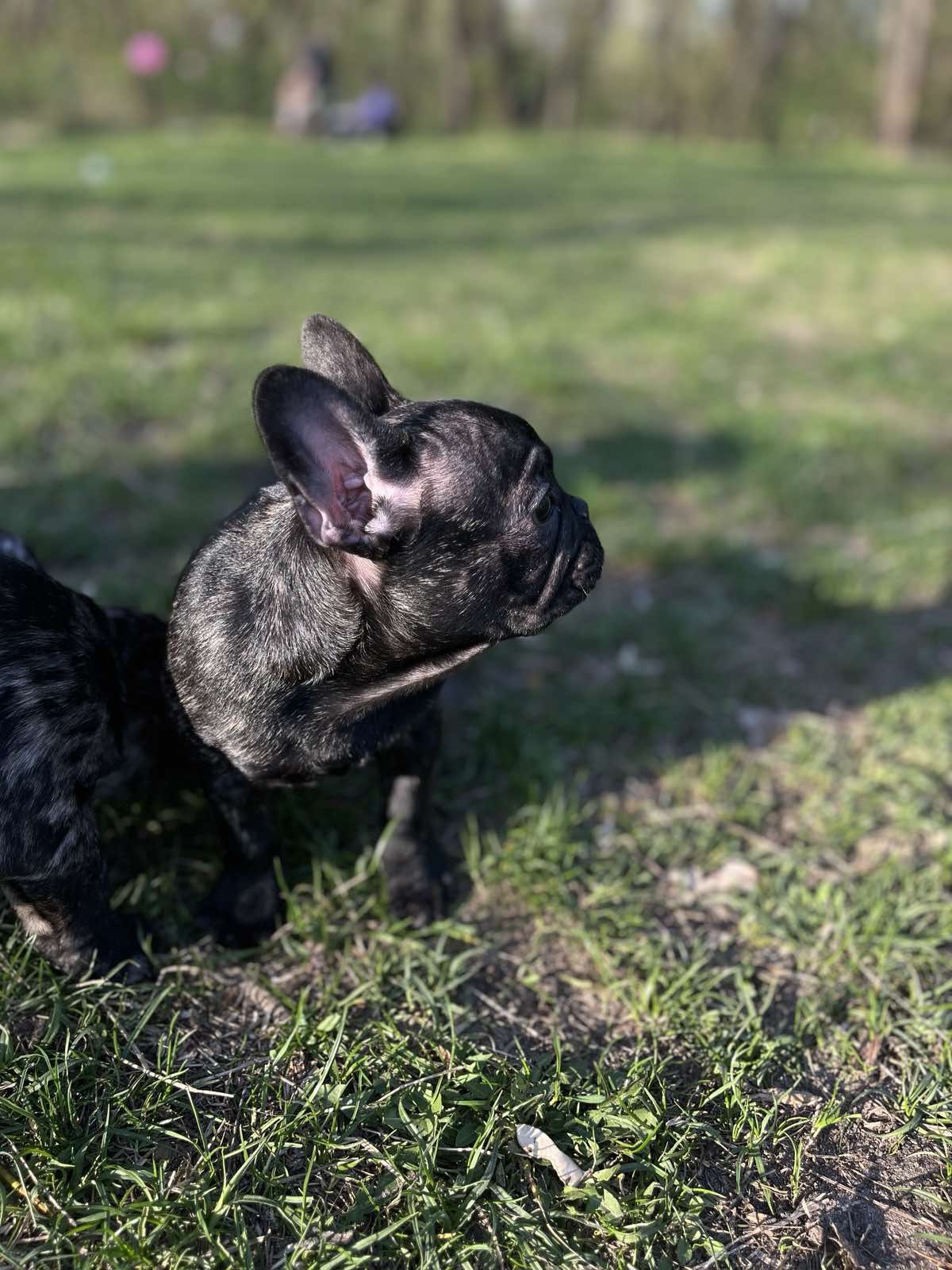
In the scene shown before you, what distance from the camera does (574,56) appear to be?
116 ft

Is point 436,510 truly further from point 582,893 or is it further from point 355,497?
point 582,893

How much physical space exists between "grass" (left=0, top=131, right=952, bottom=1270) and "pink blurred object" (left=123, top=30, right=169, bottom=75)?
85.1 feet

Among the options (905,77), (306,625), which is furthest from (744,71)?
(306,625)

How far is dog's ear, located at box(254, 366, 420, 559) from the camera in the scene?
7.06ft

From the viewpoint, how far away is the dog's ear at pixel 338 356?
2732 mm

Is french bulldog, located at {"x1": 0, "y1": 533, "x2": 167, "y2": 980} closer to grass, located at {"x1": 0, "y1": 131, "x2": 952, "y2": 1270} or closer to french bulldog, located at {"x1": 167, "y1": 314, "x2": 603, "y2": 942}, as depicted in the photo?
grass, located at {"x1": 0, "y1": 131, "x2": 952, "y2": 1270}

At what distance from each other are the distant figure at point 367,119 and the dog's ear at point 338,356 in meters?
27.8

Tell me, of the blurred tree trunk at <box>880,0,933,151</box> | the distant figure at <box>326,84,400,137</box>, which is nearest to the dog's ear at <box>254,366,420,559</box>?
the distant figure at <box>326,84,400,137</box>

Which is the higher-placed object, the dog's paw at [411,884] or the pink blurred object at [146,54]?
the pink blurred object at [146,54]

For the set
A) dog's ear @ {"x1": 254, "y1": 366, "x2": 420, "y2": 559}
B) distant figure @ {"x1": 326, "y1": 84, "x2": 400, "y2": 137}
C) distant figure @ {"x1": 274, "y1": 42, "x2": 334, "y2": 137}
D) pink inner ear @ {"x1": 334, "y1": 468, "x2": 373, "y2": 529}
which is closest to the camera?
dog's ear @ {"x1": 254, "y1": 366, "x2": 420, "y2": 559}

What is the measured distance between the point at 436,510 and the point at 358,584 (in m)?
0.28

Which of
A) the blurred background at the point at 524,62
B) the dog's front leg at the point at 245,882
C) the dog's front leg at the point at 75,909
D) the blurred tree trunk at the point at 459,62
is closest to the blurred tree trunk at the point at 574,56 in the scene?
the blurred background at the point at 524,62

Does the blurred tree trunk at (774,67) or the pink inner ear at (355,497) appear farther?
the blurred tree trunk at (774,67)

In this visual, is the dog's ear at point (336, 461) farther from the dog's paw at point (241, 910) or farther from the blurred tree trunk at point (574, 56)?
the blurred tree trunk at point (574, 56)
